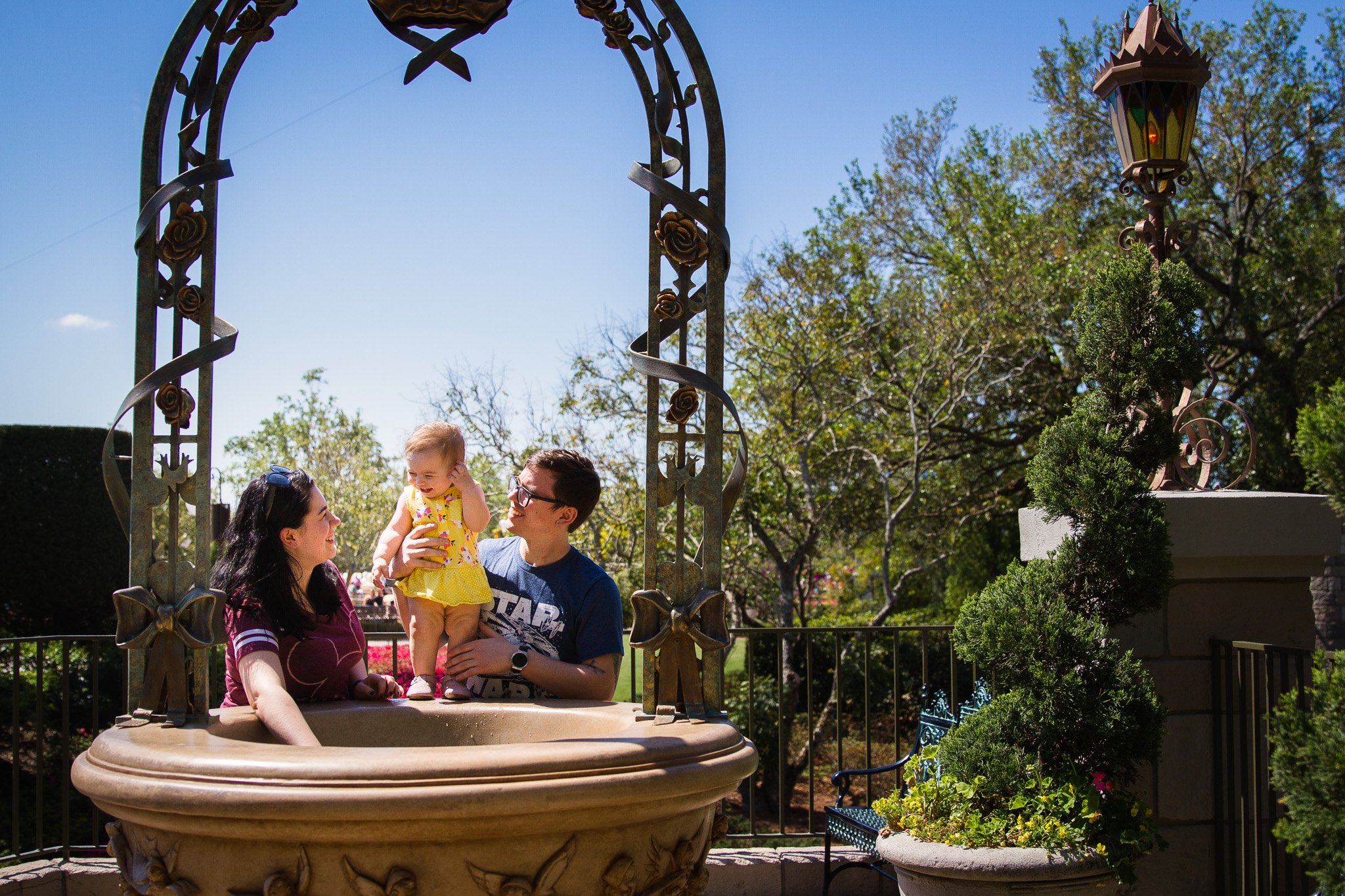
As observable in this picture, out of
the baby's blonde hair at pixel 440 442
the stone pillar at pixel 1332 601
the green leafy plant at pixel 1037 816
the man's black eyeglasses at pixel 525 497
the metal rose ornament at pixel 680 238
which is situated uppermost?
the metal rose ornament at pixel 680 238

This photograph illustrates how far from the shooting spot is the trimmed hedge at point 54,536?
996 cm

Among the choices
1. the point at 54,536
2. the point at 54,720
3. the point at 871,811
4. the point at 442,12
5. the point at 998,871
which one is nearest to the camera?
the point at 442,12

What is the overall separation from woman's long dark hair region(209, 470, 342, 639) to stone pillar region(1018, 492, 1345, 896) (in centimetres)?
294

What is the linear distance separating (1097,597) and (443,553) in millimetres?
2388

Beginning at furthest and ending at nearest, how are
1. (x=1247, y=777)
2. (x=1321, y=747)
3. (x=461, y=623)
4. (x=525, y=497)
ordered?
(x=1247, y=777), (x=525, y=497), (x=461, y=623), (x=1321, y=747)

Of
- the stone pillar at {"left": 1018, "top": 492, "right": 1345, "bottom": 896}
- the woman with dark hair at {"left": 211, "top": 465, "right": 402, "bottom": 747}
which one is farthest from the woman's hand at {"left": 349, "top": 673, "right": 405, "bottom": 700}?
the stone pillar at {"left": 1018, "top": 492, "right": 1345, "bottom": 896}

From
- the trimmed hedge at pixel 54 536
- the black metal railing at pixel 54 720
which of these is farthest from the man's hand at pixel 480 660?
the trimmed hedge at pixel 54 536

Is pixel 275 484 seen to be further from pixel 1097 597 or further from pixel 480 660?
pixel 1097 597

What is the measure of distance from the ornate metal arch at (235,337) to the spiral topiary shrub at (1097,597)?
165 centimetres

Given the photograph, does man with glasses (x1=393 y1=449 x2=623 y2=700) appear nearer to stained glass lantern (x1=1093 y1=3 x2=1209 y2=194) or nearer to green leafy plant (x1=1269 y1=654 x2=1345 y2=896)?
green leafy plant (x1=1269 y1=654 x2=1345 y2=896)

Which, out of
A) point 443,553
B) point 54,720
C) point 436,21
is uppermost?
point 436,21

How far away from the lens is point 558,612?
3086mm

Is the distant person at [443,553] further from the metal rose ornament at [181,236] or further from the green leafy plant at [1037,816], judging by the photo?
the green leafy plant at [1037,816]

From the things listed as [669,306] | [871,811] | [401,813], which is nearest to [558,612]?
[669,306]
